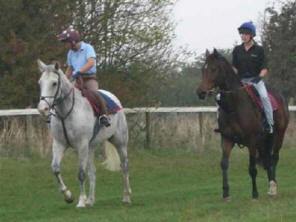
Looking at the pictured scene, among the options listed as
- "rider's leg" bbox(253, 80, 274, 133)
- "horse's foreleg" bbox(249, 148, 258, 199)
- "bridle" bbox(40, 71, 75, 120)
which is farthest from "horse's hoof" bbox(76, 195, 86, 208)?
"rider's leg" bbox(253, 80, 274, 133)

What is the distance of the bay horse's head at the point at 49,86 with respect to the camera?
13.2 meters

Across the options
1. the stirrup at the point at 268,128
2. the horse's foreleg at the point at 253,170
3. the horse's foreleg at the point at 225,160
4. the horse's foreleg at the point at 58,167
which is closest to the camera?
the horse's foreleg at the point at 58,167

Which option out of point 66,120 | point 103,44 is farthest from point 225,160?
point 103,44

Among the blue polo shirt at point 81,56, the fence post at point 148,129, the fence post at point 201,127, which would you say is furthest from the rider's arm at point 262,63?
the fence post at point 201,127

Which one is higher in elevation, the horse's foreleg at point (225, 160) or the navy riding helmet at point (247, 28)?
the navy riding helmet at point (247, 28)

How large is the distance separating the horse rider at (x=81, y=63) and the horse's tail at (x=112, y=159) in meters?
2.19

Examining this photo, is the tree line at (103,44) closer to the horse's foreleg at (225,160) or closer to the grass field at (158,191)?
the grass field at (158,191)

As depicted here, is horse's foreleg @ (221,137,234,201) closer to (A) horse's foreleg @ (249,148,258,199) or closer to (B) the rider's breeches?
(A) horse's foreleg @ (249,148,258,199)

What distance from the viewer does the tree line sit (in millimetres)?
27577

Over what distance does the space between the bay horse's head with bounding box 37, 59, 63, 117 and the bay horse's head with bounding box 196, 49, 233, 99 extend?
2311mm

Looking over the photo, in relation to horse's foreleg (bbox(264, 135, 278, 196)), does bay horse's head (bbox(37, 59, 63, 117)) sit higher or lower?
higher

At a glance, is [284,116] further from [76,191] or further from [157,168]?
[157,168]

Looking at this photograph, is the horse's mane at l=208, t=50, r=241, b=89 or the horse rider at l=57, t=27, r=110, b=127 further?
the horse rider at l=57, t=27, r=110, b=127

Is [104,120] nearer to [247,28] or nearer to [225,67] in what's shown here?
[225,67]
